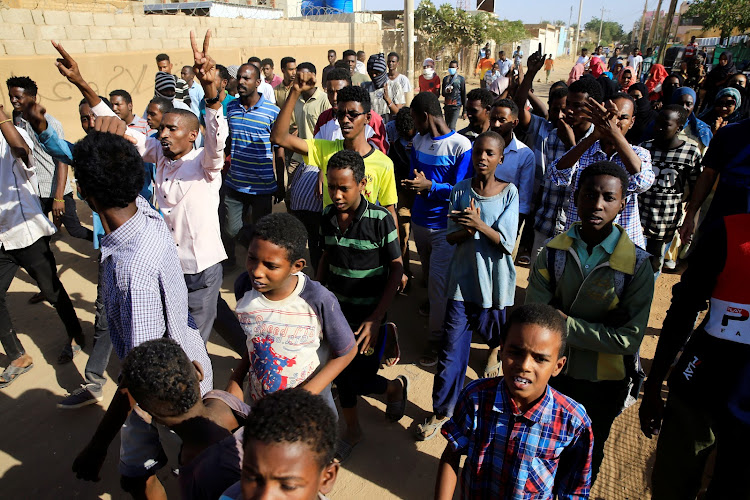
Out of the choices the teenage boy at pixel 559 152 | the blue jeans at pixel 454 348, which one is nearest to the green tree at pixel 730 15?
the teenage boy at pixel 559 152

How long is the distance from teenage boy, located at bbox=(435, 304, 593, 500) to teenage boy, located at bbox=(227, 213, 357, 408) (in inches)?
26.8

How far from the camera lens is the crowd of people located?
1713mm

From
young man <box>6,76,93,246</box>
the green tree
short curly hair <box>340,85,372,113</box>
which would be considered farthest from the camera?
the green tree

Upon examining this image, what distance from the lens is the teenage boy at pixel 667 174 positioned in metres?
4.00

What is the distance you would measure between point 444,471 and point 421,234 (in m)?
2.53

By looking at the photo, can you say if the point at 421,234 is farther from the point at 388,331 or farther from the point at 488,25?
the point at 488,25

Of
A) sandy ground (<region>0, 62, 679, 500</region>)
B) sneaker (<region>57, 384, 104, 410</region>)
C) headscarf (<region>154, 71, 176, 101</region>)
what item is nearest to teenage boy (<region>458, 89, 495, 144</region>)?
sandy ground (<region>0, 62, 679, 500</region>)

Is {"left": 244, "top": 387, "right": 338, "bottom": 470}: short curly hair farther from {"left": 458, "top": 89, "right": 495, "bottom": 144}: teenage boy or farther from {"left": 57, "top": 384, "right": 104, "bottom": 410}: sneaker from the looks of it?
{"left": 458, "top": 89, "right": 495, "bottom": 144}: teenage boy

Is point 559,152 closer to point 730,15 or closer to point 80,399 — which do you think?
point 80,399

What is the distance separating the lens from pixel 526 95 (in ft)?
17.8

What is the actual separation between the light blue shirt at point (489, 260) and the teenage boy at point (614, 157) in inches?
23.1

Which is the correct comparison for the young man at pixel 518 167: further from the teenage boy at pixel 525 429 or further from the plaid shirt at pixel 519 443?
the plaid shirt at pixel 519 443

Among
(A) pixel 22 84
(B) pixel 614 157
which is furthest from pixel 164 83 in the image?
(B) pixel 614 157

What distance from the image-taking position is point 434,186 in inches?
155
